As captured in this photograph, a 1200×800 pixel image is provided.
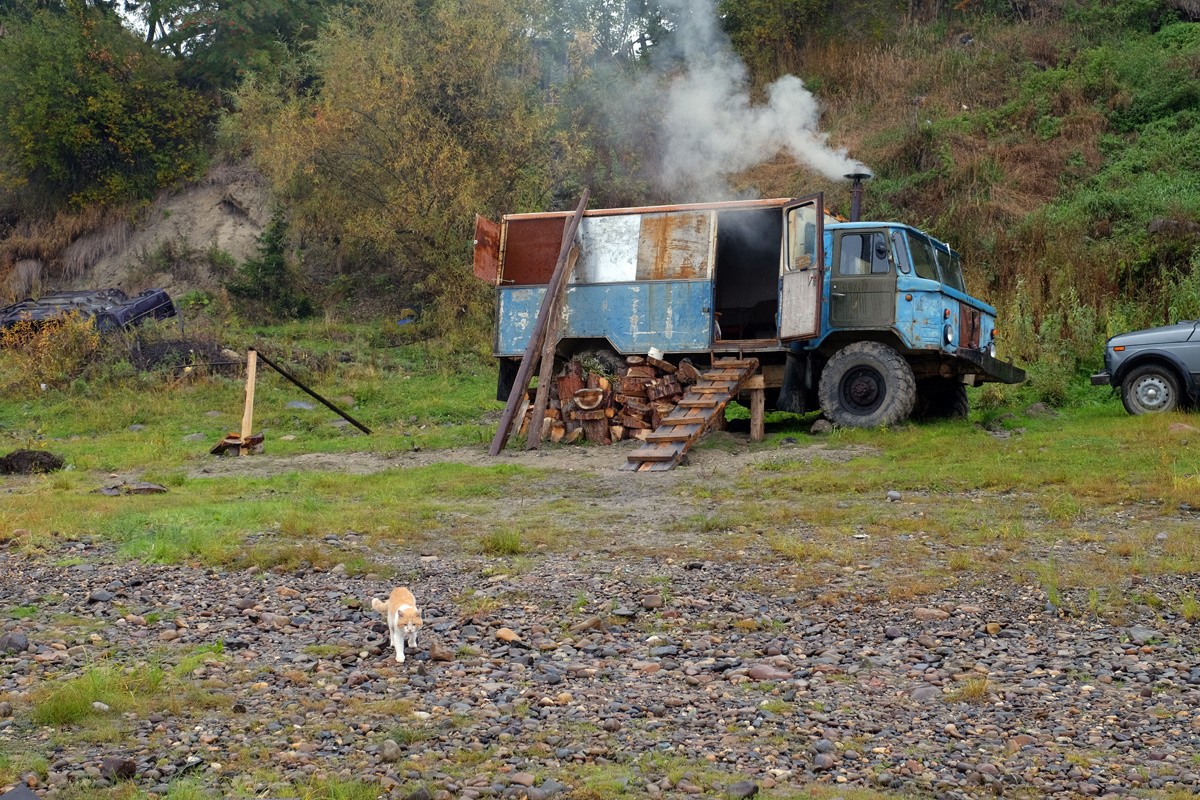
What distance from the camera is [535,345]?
643 inches

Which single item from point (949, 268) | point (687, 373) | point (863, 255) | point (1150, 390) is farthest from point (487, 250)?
point (1150, 390)

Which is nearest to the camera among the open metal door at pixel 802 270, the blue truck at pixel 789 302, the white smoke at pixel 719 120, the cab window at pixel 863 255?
the open metal door at pixel 802 270

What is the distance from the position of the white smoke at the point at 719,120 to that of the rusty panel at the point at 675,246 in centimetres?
529

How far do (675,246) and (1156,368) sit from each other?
20.4 feet

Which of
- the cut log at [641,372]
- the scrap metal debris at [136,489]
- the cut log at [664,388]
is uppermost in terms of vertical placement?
the cut log at [641,372]

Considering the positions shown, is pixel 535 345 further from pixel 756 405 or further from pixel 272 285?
pixel 272 285

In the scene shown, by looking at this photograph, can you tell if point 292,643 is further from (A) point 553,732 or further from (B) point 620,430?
(B) point 620,430

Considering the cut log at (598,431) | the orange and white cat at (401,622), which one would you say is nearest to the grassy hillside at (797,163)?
the cut log at (598,431)

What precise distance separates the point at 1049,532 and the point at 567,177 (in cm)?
2051

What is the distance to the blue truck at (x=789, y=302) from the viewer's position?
51.0ft

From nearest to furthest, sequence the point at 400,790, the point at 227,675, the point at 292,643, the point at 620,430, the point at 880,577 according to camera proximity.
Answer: the point at 400,790 < the point at 227,675 < the point at 292,643 < the point at 880,577 < the point at 620,430

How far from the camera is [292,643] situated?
22.9 feet

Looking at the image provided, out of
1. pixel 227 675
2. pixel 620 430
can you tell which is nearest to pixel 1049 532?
pixel 227 675

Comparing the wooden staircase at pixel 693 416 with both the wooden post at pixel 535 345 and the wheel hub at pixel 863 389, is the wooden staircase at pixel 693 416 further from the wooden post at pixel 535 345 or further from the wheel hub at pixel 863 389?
the wooden post at pixel 535 345
